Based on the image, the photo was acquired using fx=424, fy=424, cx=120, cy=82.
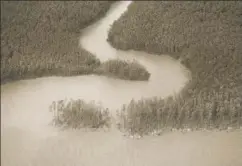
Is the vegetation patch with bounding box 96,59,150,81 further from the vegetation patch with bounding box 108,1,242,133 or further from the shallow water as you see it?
the vegetation patch with bounding box 108,1,242,133

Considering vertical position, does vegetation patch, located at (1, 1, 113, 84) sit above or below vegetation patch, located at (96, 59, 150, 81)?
above

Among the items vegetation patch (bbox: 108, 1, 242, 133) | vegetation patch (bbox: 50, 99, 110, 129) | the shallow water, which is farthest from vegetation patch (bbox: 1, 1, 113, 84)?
vegetation patch (bbox: 50, 99, 110, 129)

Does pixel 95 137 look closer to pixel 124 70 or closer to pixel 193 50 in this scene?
pixel 124 70

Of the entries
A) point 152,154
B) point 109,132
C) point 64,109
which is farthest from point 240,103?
point 64,109

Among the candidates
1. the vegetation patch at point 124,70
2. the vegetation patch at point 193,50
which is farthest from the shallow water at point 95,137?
the vegetation patch at point 193,50

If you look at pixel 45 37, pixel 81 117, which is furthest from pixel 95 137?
pixel 45 37
